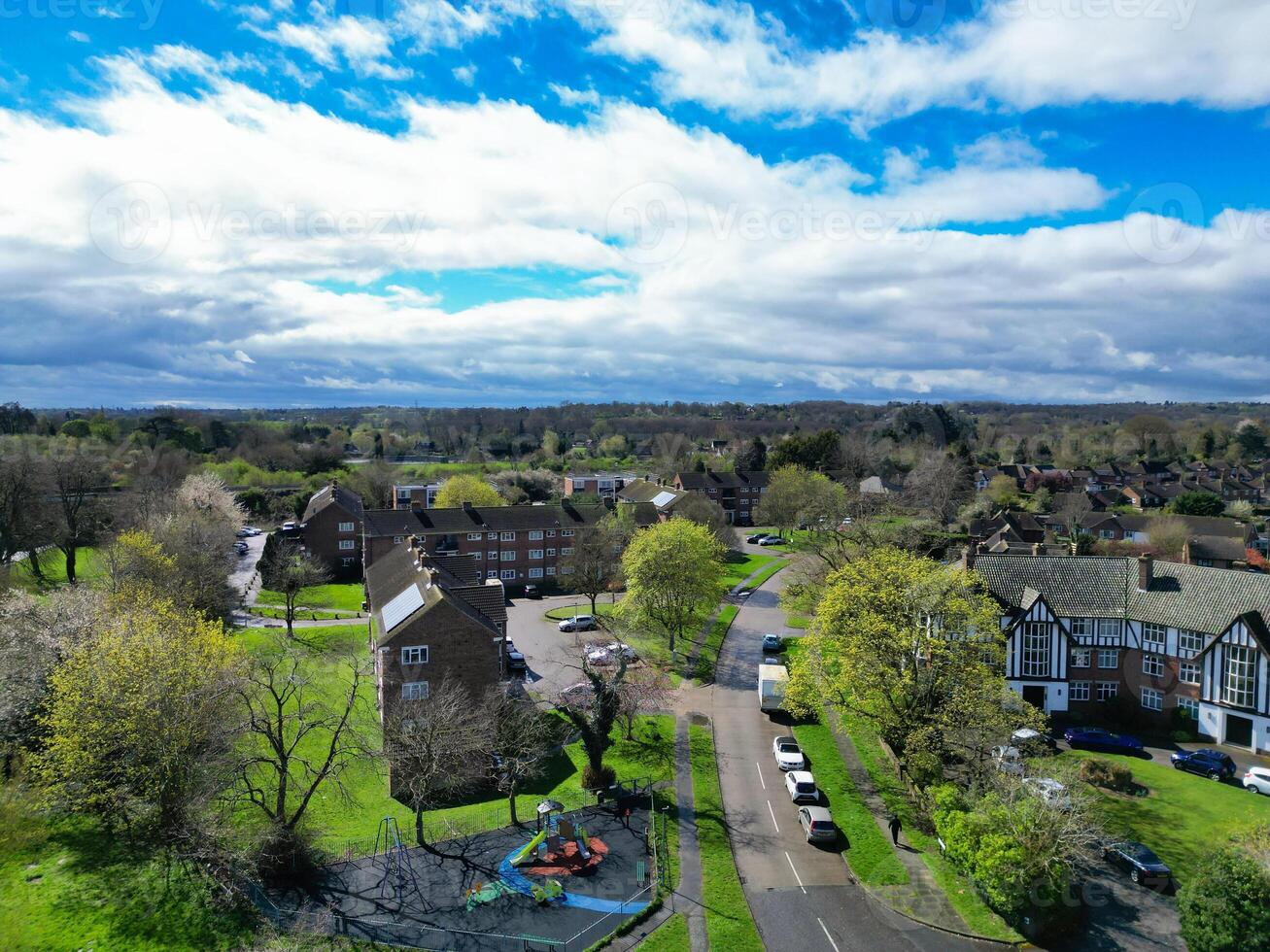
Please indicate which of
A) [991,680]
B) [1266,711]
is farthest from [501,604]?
[1266,711]

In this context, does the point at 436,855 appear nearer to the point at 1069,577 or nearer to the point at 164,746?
the point at 164,746

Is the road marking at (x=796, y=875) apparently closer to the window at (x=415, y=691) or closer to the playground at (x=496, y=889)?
the playground at (x=496, y=889)

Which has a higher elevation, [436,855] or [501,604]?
[501,604]

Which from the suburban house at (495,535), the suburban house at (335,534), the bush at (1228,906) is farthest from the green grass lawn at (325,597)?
the bush at (1228,906)

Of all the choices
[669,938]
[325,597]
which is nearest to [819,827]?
[669,938]

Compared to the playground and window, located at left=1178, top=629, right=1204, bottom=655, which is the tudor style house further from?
the playground

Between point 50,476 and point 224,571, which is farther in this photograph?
point 50,476
